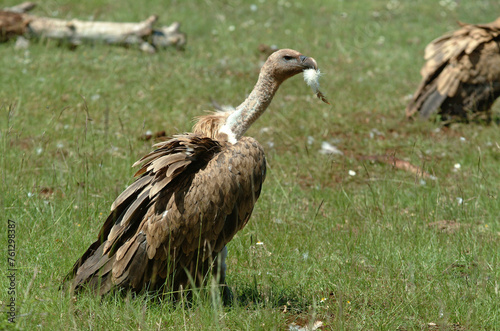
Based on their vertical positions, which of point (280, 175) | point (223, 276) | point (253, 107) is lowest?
point (280, 175)

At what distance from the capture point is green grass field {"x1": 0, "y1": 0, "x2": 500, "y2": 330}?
3420 mm

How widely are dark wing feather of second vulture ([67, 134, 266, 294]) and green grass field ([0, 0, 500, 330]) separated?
183 millimetres

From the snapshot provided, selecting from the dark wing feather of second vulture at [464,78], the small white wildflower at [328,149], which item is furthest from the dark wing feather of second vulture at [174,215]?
the dark wing feather of second vulture at [464,78]

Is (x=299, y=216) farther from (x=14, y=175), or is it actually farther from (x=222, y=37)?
(x=222, y=37)

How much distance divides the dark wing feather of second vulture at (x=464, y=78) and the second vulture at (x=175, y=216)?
4.79 metres

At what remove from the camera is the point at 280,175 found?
5.91 meters

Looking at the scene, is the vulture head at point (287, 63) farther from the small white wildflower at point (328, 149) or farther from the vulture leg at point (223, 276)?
the small white wildflower at point (328, 149)

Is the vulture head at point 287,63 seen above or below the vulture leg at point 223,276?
above

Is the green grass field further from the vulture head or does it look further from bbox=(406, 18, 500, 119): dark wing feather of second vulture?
the vulture head

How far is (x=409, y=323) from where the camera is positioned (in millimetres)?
3377

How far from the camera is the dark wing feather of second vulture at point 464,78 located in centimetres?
764

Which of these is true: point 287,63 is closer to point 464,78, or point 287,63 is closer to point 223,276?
point 223,276

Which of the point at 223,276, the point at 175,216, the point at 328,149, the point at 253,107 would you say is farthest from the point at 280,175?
the point at 175,216

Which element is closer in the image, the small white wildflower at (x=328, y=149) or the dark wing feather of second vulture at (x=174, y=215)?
the dark wing feather of second vulture at (x=174, y=215)
